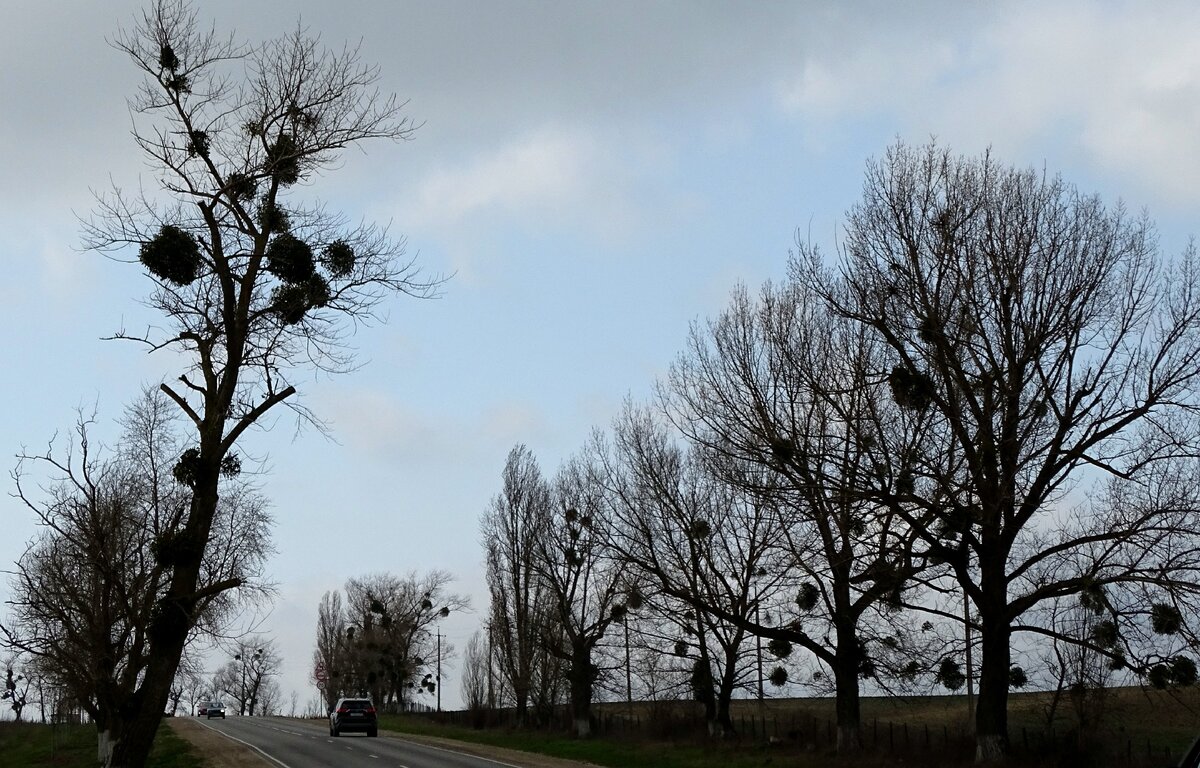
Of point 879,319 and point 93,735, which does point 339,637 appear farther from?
point 879,319

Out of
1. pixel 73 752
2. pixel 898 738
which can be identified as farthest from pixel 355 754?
pixel 73 752

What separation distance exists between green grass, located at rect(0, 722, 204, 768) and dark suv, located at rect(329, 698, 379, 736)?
22.9 ft

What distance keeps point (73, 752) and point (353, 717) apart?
12.8m

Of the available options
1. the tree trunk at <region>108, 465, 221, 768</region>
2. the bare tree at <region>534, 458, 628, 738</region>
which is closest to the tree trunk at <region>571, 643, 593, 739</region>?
the bare tree at <region>534, 458, 628, 738</region>

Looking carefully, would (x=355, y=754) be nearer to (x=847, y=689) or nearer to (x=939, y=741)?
(x=847, y=689)

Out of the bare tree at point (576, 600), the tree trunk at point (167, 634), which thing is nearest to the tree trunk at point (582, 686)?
the bare tree at point (576, 600)

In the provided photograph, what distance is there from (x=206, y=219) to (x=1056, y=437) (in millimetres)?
16875

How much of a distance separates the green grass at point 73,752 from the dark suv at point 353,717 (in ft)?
22.9

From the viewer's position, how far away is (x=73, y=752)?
51188 mm

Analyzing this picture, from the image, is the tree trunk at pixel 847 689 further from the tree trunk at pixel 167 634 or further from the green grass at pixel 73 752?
the tree trunk at pixel 167 634

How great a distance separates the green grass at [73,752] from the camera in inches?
1419

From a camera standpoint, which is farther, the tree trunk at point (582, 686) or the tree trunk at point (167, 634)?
the tree trunk at point (582, 686)

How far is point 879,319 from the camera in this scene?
→ 79.7ft

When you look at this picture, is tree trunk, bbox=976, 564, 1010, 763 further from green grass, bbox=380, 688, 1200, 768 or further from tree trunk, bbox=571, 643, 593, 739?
tree trunk, bbox=571, 643, 593, 739
